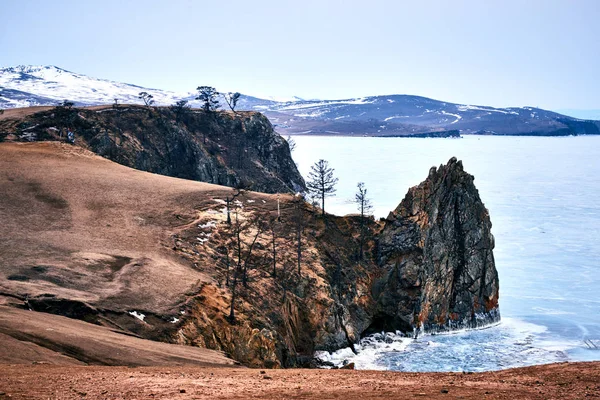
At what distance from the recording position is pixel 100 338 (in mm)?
30828

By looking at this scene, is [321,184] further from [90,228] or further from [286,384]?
[286,384]

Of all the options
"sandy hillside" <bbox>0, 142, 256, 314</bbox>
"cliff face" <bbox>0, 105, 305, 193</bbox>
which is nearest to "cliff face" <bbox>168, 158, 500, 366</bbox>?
"sandy hillside" <bbox>0, 142, 256, 314</bbox>

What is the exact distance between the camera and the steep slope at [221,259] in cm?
4094

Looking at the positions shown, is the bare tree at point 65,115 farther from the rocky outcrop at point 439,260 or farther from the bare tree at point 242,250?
the rocky outcrop at point 439,260

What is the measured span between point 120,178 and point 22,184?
11.9 metres

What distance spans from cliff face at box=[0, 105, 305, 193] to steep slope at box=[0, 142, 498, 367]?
20.6 m

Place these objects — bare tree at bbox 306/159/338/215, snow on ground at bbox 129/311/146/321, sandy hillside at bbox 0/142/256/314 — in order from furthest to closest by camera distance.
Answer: bare tree at bbox 306/159/338/215 < sandy hillside at bbox 0/142/256/314 < snow on ground at bbox 129/311/146/321

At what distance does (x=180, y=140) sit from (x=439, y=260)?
68968 millimetres

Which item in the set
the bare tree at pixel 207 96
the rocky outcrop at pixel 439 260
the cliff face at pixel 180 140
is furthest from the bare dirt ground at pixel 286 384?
the bare tree at pixel 207 96

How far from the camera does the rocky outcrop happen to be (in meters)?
63.9

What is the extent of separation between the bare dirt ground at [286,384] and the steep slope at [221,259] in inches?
532

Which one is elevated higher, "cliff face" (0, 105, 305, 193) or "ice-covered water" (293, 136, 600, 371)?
"cliff face" (0, 105, 305, 193)

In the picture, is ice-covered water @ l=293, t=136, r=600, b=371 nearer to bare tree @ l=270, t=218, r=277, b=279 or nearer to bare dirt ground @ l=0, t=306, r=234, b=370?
bare tree @ l=270, t=218, r=277, b=279

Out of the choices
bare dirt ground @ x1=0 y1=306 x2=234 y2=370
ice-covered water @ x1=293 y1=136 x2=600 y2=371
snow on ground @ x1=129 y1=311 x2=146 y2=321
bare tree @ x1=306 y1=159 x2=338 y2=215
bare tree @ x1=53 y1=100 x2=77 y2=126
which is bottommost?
ice-covered water @ x1=293 y1=136 x2=600 y2=371
